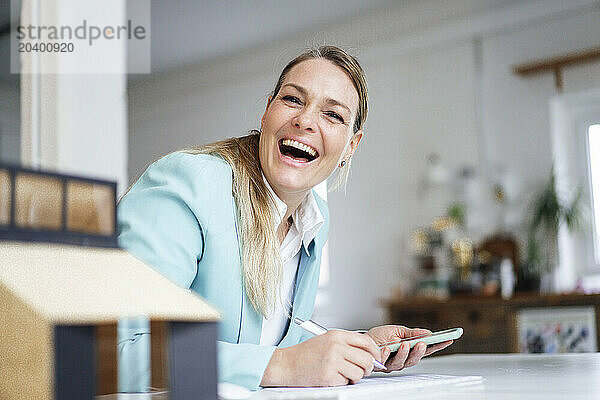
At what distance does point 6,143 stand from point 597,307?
3322 mm

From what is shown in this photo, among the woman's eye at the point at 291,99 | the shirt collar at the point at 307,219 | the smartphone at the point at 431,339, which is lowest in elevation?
the smartphone at the point at 431,339

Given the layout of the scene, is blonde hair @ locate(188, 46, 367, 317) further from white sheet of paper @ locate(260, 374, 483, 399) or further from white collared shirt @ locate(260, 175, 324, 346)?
white sheet of paper @ locate(260, 374, 483, 399)

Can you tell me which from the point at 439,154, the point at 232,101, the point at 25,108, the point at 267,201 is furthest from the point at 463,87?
the point at 267,201

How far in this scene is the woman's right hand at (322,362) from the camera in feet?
2.83

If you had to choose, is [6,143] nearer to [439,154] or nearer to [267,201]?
[267,201]

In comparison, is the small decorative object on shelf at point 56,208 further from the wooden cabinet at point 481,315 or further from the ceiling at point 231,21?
the ceiling at point 231,21

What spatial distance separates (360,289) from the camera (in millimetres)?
5668

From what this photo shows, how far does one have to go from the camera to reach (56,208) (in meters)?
0.52

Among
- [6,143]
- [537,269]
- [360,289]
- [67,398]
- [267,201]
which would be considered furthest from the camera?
[360,289]

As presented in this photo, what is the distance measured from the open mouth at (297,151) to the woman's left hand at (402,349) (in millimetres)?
350

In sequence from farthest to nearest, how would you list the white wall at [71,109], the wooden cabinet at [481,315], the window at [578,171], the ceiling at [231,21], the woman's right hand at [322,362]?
the ceiling at [231,21], the window at [578,171], the wooden cabinet at [481,315], the white wall at [71,109], the woman's right hand at [322,362]

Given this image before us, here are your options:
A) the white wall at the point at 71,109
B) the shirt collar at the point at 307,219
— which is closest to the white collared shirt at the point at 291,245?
the shirt collar at the point at 307,219

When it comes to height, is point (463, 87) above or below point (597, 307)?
above

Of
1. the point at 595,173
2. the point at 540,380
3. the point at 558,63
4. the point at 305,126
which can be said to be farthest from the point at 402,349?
the point at 558,63
